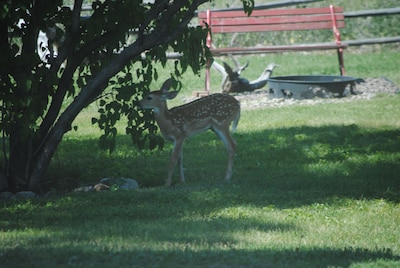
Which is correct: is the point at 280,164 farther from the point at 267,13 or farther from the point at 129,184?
the point at 267,13

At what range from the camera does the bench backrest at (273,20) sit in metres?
18.5

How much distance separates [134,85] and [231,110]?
4.20 ft

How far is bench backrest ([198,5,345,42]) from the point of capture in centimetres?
1845

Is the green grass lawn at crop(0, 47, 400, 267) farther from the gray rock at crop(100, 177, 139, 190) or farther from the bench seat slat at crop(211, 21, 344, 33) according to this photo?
the bench seat slat at crop(211, 21, 344, 33)

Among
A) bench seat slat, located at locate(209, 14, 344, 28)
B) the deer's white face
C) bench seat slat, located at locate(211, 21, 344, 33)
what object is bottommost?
the deer's white face

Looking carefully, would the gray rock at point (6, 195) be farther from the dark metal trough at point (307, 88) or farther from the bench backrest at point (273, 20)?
the bench backrest at point (273, 20)

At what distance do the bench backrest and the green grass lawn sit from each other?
4.82 meters

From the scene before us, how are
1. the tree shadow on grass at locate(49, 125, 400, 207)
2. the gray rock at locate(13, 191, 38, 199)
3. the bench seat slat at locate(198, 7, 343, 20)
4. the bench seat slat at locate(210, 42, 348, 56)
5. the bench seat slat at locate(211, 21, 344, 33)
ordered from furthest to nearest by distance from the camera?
the bench seat slat at locate(198, 7, 343, 20), the bench seat slat at locate(211, 21, 344, 33), the bench seat slat at locate(210, 42, 348, 56), the tree shadow on grass at locate(49, 125, 400, 207), the gray rock at locate(13, 191, 38, 199)

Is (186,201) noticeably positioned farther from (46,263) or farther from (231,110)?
(46,263)

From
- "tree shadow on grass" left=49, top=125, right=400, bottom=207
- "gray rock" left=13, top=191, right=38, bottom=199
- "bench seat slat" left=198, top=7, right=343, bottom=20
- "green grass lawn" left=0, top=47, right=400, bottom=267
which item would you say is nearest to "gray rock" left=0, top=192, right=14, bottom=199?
"gray rock" left=13, top=191, right=38, bottom=199

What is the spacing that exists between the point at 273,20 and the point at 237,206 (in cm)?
1065

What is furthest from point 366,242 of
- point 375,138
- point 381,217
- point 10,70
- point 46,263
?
point 375,138

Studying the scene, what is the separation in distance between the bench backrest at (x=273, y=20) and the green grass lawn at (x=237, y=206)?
4.82m

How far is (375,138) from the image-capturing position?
41.2 feet
